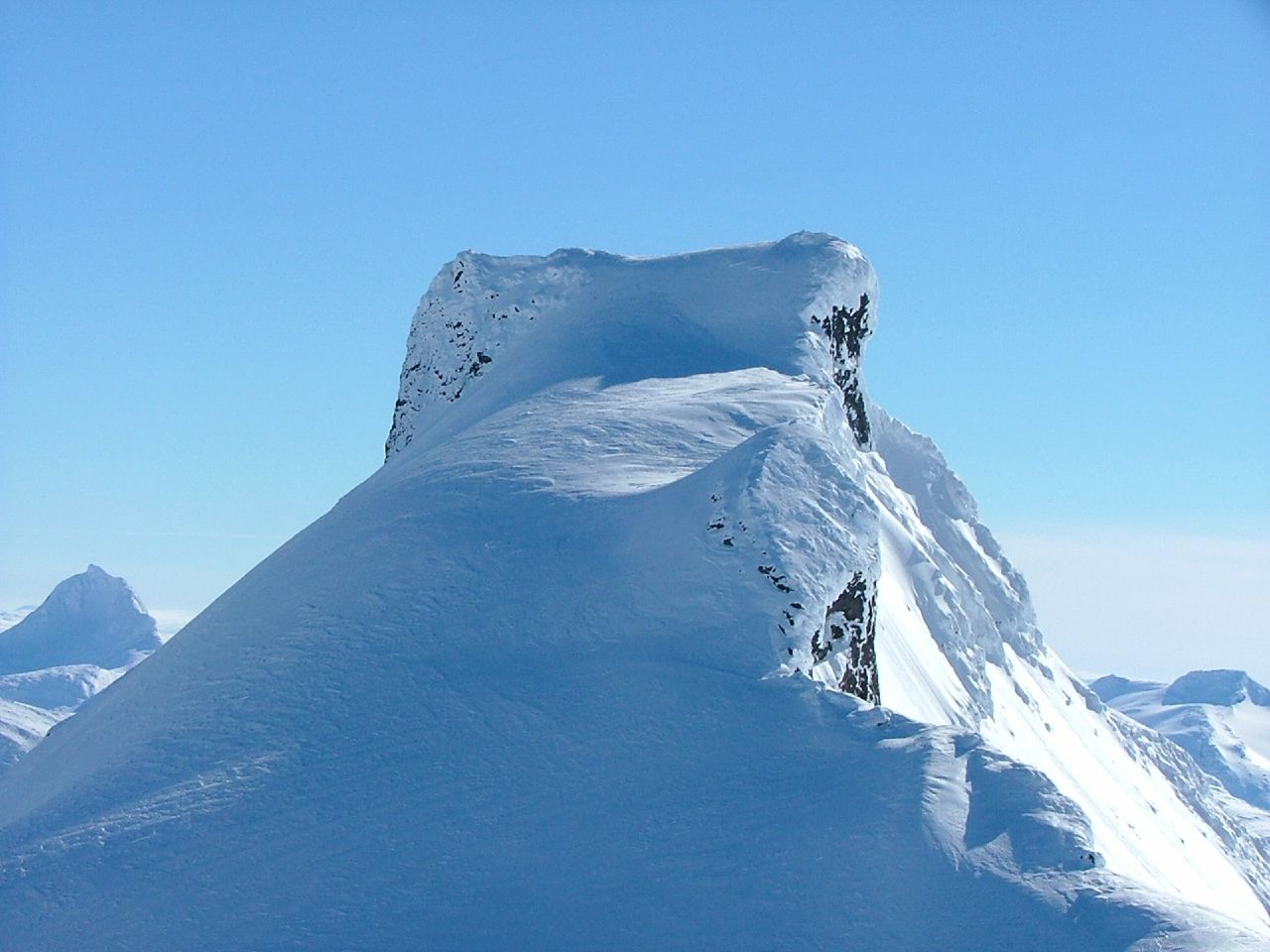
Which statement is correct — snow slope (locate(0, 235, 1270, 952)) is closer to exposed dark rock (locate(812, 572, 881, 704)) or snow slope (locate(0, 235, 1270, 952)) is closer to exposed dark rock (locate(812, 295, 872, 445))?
exposed dark rock (locate(812, 572, 881, 704))

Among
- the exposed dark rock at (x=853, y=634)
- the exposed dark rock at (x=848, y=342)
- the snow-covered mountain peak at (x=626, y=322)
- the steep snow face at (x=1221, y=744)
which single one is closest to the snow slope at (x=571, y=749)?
the exposed dark rock at (x=853, y=634)

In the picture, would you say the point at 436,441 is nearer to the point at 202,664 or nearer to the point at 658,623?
the point at 202,664

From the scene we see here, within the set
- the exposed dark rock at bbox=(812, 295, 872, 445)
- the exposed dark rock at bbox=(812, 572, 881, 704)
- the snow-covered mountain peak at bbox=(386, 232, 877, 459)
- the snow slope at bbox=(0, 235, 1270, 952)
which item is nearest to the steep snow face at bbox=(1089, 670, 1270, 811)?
the exposed dark rock at bbox=(812, 295, 872, 445)

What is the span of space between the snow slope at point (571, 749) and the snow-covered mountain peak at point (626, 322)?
1.79 m

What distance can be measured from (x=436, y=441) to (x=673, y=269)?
27.9 feet

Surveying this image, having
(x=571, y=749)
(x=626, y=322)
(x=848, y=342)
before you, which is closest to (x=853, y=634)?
(x=571, y=749)

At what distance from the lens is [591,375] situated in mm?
24766

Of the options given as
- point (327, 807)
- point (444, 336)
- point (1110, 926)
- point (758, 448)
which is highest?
point (444, 336)

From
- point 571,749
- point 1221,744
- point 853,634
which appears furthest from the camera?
point 1221,744

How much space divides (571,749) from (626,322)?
15369mm

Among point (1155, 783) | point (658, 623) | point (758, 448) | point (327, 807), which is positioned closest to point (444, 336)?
point (758, 448)

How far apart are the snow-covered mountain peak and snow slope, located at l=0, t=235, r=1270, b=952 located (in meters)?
1.79

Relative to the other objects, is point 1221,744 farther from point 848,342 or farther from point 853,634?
point 853,634

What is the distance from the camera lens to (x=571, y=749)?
530 inches
